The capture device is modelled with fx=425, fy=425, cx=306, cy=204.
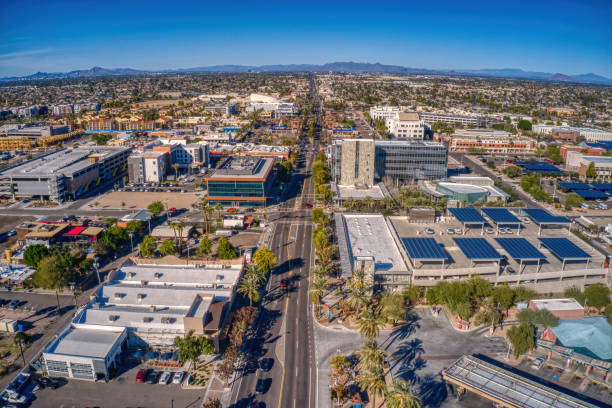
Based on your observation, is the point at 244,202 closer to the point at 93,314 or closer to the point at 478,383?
the point at 93,314

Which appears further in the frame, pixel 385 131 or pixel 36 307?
pixel 385 131

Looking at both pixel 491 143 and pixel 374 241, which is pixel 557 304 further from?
pixel 491 143

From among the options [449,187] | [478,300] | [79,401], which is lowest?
[79,401]

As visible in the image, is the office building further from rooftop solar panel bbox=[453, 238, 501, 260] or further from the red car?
rooftop solar panel bbox=[453, 238, 501, 260]

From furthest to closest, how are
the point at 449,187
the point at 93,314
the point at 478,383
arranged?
the point at 449,187 → the point at 93,314 → the point at 478,383

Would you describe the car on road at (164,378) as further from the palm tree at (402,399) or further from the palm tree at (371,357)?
the palm tree at (402,399)

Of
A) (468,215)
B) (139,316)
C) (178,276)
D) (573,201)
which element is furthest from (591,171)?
(139,316)

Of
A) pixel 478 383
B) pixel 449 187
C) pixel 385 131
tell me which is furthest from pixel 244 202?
pixel 385 131
